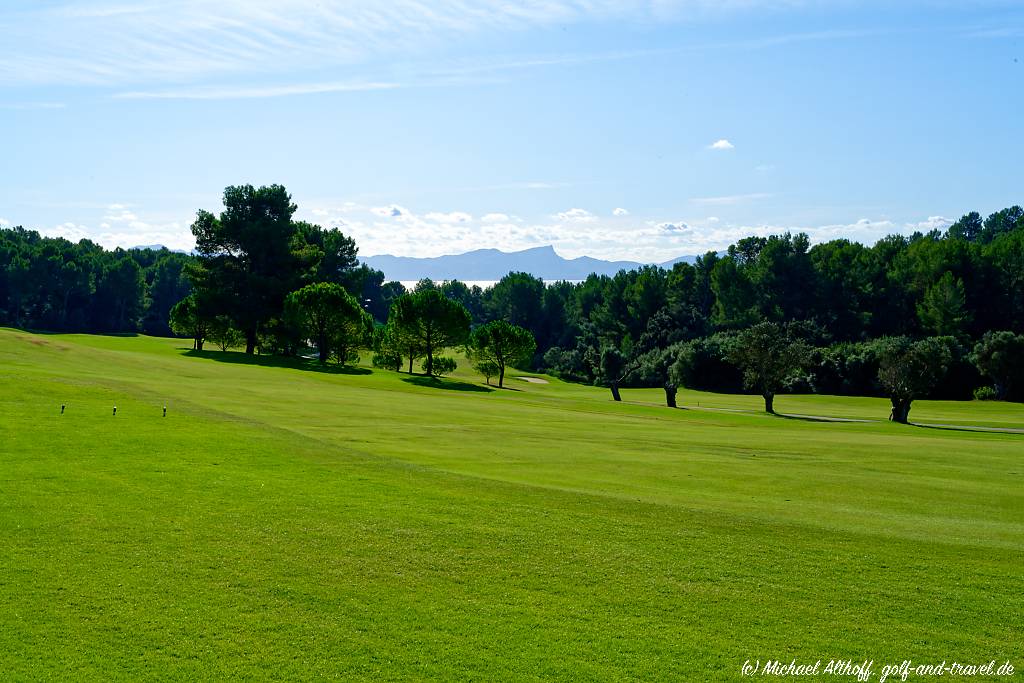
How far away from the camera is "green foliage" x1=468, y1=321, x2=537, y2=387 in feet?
315

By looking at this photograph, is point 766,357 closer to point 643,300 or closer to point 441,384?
point 441,384

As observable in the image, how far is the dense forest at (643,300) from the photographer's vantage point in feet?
325

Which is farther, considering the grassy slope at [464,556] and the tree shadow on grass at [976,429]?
the tree shadow on grass at [976,429]

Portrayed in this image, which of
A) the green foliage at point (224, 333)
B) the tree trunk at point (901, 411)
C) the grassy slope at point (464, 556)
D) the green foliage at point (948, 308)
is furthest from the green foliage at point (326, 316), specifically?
Result: the green foliage at point (948, 308)

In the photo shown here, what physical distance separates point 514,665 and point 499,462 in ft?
47.3

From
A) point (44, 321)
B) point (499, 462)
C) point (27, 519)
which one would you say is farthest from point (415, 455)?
point (44, 321)

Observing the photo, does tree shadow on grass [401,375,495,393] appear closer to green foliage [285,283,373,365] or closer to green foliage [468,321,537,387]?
green foliage [468,321,537,387]

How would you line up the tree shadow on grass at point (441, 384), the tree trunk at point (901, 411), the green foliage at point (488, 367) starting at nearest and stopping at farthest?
the tree trunk at point (901, 411) < the tree shadow on grass at point (441, 384) < the green foliage at point (488, 367)

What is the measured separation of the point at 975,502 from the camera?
21688mm

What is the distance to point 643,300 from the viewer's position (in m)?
156

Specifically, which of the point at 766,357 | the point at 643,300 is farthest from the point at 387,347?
the point at 643,300

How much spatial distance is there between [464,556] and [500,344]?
3203 inches

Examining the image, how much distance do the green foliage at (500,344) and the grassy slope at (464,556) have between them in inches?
2631

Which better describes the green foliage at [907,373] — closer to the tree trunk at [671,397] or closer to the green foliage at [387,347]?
the tree trunk at [671,397]
